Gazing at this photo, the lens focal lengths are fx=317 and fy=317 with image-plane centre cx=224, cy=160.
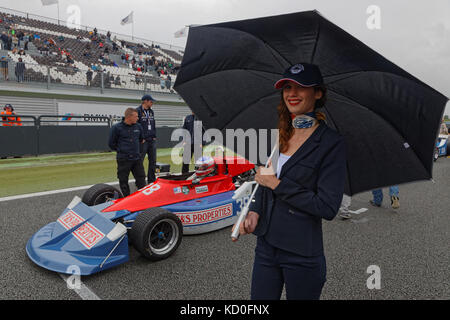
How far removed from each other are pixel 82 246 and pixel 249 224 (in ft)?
6.82

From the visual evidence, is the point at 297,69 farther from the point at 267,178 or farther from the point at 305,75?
the point at 267,178

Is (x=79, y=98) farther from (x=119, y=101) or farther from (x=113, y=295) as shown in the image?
(x=113, y=295)

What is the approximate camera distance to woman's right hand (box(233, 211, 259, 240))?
1.67 m

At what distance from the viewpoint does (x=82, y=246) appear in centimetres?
304

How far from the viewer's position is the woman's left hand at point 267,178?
1591 millimetres

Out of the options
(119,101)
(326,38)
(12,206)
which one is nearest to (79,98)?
(119,101)

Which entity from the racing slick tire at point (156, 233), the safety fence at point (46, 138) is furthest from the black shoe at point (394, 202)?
the safety fence at point (46, 138)

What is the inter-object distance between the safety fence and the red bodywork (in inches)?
299

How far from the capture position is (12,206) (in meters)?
5.19

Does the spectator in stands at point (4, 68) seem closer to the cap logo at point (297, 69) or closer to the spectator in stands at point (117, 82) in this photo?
the spectator in stands at point (117, 82)

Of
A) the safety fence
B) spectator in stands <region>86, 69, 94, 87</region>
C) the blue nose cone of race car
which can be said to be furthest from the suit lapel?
spectator in stands <region>86, 69, 94, 87</region>

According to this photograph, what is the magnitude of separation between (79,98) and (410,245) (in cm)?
2421

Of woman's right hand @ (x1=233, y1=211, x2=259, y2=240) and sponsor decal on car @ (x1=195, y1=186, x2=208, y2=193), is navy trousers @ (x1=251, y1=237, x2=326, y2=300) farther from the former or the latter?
sponsor decal on car @ (x1=195, y1=186, x2=208, y2=193)
